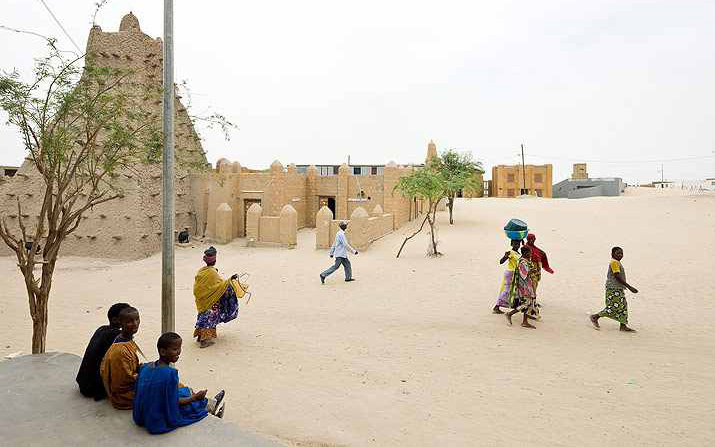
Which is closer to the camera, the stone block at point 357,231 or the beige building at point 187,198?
the stone block at point 357,231

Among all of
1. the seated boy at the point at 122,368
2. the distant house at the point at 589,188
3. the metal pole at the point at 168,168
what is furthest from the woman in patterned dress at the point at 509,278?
the distant house at the point at 589,188

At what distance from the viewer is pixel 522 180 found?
159 feet

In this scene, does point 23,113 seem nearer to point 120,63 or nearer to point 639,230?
point 120,63

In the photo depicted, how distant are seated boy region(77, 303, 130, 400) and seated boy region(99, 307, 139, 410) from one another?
0.66 feet

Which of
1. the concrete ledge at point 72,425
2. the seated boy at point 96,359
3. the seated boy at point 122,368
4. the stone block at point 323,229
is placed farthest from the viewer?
the stone block at point 323,229

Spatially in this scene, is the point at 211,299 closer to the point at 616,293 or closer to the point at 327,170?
the point at 616,293

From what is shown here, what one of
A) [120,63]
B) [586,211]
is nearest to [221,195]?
[120,63]

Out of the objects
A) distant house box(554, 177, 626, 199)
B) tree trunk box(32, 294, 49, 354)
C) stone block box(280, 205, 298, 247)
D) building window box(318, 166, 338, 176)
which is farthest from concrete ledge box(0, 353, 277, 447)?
distant house box(554, 177, 626, 199)

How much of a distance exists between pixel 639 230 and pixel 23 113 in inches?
813

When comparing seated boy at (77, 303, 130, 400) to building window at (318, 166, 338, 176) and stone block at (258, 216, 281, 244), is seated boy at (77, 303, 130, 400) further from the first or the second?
building window at (318, 166, 338, 176)

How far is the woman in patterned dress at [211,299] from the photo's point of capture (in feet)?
23.8

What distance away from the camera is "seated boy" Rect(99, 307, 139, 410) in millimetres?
4117

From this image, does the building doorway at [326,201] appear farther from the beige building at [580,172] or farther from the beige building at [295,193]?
the beige building at [580,172]

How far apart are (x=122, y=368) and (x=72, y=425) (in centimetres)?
59
